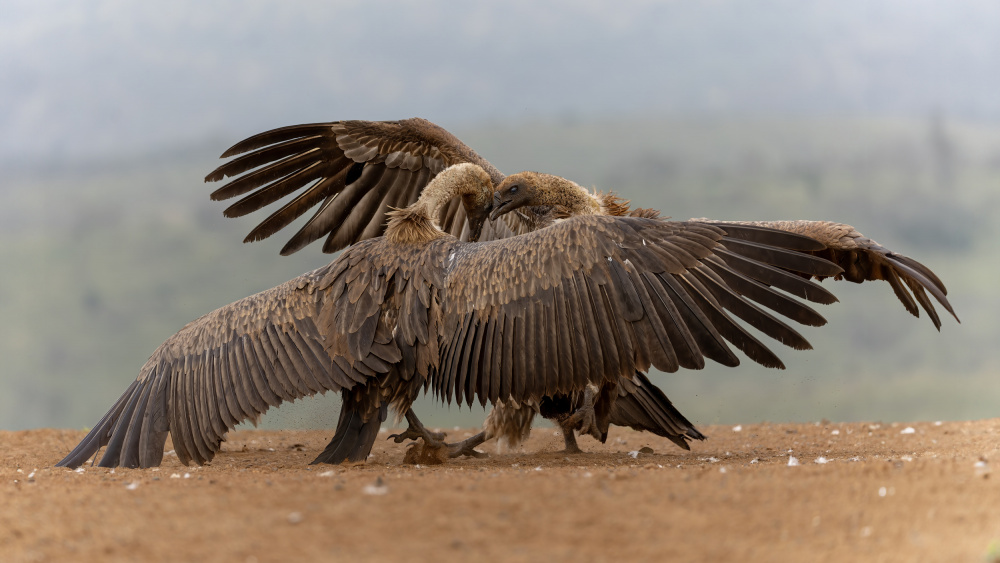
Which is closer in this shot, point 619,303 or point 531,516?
point 531,516

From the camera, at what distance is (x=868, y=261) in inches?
250

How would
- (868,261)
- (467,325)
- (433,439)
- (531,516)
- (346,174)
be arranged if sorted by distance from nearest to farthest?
(531,516) < (467,325) < (868,261) < (433,439) < (346,174)

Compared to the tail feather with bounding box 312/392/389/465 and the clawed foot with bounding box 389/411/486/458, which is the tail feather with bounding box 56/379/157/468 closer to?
the tail feather with bounding box 312/392/389/465

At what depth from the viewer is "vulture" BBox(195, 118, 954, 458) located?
6.59 meters

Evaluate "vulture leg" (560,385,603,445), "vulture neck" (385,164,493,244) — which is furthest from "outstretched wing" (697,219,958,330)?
"vulture neck" (385,164,493,244)

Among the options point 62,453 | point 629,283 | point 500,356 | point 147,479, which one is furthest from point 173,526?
point 62,453

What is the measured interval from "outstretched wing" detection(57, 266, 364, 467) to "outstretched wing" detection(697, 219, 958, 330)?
3.44 metres

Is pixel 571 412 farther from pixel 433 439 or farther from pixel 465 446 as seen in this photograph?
pixel 433 439

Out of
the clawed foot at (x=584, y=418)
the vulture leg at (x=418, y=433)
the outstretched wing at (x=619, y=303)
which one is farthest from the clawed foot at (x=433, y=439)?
the outstretched wing at (x=619, y=303)

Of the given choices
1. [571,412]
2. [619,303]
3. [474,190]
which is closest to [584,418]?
[571,412]

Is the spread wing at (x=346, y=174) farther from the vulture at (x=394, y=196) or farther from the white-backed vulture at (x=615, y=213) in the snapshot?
the white-backed vulture at (x=615, y=213)

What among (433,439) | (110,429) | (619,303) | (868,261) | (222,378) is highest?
(868,261)

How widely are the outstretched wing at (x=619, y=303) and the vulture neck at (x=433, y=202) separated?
37.0 inches

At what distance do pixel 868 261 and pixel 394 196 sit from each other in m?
4.79
